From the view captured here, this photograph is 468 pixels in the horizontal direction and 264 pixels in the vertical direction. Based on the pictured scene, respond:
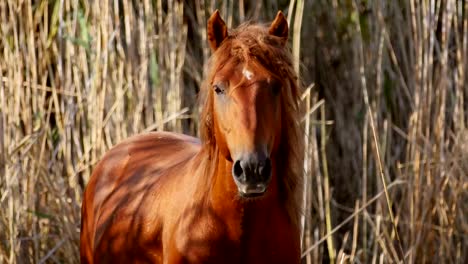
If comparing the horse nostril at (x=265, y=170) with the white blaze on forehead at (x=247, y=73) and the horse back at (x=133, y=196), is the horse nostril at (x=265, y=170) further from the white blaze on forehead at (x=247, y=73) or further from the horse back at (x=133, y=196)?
the horse back at (x=133, y=196)

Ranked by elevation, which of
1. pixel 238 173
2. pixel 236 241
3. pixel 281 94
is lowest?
pixel 236 241

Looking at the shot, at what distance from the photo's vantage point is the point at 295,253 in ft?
10.9

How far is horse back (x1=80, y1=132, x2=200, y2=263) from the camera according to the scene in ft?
11.8

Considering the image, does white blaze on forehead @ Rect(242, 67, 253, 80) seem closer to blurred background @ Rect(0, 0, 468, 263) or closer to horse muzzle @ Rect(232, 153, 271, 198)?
horse muzzle @ Rect(232, 153, 271, 198)

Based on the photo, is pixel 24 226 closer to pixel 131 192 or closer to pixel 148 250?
pixel 131 192

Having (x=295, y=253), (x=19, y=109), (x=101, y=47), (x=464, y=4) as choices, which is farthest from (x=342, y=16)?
(x=295, y=253)

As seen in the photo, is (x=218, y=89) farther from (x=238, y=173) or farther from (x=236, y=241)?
(x=236, y=241)

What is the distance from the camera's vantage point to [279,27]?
332 cm

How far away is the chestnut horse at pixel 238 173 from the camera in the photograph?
116 inches

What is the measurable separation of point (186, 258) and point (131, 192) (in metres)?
0.77

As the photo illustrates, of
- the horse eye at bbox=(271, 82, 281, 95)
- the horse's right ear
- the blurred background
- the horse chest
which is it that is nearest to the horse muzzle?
the horse eye at bbox=(271, 82, 281, 95)

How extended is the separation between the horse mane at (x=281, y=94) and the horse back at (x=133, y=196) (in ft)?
1.38

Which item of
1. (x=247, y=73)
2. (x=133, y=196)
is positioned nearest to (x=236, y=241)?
(x=247, y=73)

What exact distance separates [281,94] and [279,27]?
0.29 metres
